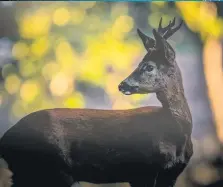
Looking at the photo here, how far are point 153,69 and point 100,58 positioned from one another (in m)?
0.25

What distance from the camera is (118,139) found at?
1764 mm

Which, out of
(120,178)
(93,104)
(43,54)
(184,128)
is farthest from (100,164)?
(43,54)

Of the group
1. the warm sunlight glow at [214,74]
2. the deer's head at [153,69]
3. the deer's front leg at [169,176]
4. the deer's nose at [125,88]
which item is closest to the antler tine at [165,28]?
the deer's head at [153,69]

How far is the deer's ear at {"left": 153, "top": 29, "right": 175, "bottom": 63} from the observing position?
5.91 ft

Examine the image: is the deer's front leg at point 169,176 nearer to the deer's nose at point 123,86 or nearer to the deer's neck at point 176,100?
the deer's neck at point 176,100

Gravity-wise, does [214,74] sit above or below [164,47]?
below

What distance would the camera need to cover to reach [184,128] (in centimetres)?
179

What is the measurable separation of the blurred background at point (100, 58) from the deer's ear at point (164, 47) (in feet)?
0.09

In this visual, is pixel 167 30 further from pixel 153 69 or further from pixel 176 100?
pixel 176 100

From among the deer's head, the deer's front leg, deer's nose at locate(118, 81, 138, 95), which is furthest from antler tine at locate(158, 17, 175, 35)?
the deer's front leg

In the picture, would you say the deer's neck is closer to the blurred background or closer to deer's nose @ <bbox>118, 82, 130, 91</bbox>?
the blurred background

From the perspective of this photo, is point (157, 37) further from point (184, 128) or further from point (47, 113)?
point (47, 113)

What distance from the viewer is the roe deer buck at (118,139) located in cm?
Result: 173

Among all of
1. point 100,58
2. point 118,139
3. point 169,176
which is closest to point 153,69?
point 100,58
